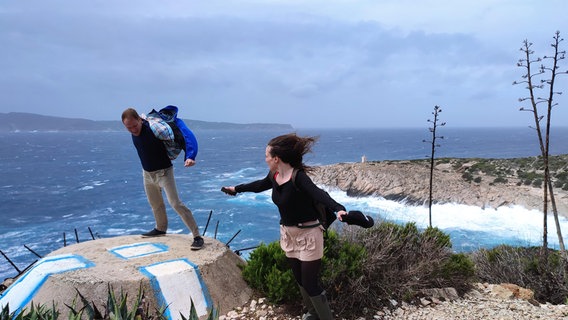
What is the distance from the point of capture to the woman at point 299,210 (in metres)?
4.13

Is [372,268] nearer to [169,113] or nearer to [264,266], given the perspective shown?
[264,266]

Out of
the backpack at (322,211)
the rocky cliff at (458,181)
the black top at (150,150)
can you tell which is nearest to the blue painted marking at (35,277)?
the black top at (150,150)

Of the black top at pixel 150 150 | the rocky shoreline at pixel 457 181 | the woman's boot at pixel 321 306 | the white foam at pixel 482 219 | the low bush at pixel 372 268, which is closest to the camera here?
the woman's boot at pixel 321 306

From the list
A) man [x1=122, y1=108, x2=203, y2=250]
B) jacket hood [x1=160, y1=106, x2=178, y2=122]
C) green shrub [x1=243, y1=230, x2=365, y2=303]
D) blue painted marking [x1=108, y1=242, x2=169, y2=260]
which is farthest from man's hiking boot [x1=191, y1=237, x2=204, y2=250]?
jacket hood [x1=160, y1=106, x2=178, y2=122]

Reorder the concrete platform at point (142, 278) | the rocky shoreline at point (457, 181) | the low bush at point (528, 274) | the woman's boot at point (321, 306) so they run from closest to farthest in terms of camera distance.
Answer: the woman's boot at point (321, 306), the concrete platform at point (142, 278), the low bush at point (528, 274), the rocky shoreline at point (457, 181)

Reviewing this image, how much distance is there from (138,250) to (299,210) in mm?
3367

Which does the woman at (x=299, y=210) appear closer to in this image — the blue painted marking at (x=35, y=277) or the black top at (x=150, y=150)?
the black top at (x=150, y=150)

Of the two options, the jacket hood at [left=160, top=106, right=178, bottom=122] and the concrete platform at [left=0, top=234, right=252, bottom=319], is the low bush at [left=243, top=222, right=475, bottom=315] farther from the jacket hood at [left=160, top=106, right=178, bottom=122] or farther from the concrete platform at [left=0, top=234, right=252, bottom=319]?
the jacket hood at [left=160, top=106, right=178, bottom=122]

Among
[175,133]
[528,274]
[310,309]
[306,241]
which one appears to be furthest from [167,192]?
[528,274]

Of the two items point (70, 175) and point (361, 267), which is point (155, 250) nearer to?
point (361, 267)

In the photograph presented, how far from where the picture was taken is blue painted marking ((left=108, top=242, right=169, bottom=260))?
6.22 meters

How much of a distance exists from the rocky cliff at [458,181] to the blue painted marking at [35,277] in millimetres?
40704

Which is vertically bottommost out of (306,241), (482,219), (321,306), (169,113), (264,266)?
(482,219)

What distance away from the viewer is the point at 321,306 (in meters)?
4.34
